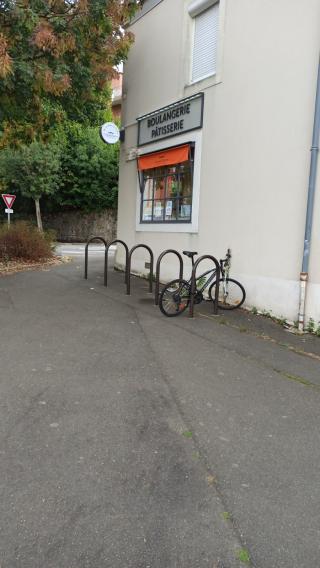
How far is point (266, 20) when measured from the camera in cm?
689

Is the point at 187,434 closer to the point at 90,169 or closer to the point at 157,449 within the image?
the point at 157,449

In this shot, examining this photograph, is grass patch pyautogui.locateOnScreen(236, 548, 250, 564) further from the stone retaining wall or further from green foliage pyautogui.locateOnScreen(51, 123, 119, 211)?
green foliage pyautogui.locateOnScreen(51, 123, 119, 211)

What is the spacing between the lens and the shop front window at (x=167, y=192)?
29.5ft

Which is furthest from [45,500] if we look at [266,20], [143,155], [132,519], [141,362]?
[143,155]

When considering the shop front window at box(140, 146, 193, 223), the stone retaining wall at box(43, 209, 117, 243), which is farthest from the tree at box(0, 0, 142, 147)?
the stone retaining wall at box(43, 209, 117, 243)

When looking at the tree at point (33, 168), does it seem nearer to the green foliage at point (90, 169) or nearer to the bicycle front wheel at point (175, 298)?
the green foliage at point (90, 169)

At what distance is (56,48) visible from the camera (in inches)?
277

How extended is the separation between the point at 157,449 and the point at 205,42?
781 cm

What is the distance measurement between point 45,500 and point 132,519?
0.50 metres

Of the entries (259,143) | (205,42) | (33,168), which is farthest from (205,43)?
(33,168)

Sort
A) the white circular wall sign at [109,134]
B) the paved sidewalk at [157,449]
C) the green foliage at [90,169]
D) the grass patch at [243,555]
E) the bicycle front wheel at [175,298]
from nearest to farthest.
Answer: the grass patch at [243,555], the paved sidewalk at [157,449], the bicycle front wheel at [175,298], the white circular wall sign at [109,134], the green foliage at [90,169]

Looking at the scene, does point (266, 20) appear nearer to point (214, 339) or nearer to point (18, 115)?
point (214, 339)

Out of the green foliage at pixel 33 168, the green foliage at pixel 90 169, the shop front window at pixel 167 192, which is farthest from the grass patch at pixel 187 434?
the green foliage at pixel 90 169

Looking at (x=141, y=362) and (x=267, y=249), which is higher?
(x=267, y=249)
